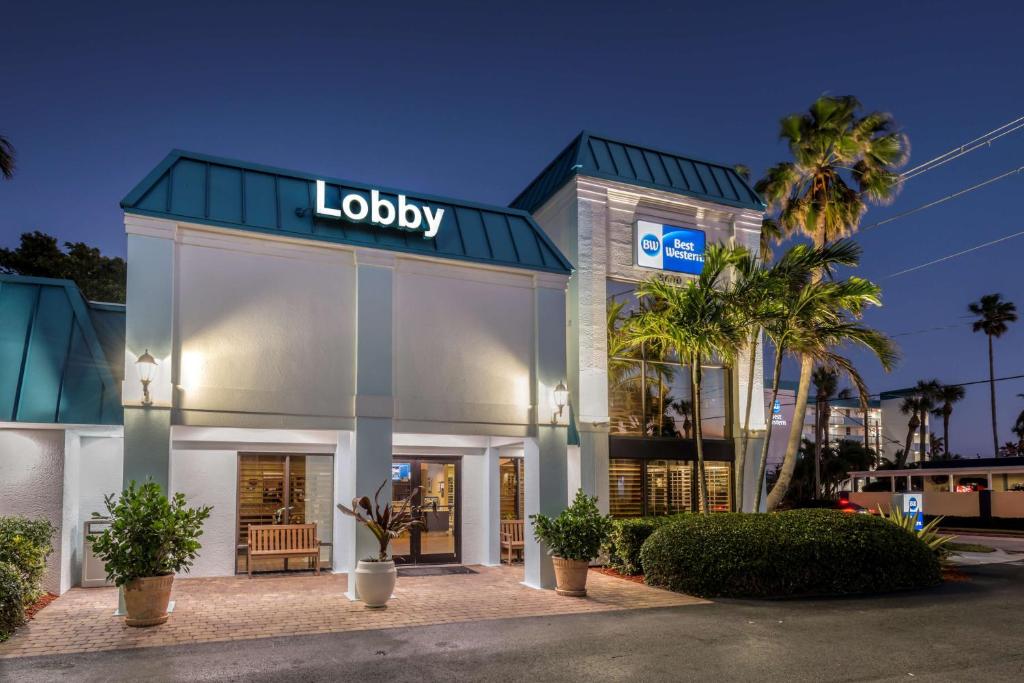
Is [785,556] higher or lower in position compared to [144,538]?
lower

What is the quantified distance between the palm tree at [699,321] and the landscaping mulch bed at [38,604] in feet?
37.3

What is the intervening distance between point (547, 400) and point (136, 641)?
732 centimetres

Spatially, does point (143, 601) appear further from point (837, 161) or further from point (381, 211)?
point (837, 161)

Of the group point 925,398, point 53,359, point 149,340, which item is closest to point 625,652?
point 149,340

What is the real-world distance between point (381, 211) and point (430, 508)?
667cm

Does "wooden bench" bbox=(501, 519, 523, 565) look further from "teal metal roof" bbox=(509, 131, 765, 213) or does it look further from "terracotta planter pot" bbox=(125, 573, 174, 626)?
"terracotta planter pot" bbox=(125, 573, 174, 626)

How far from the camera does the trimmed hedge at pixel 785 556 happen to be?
12.7 meters

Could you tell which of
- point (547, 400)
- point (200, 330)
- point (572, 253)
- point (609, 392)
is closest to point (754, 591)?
point (547, 400)

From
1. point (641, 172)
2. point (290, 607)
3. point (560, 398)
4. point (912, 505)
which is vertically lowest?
point (290, 607)

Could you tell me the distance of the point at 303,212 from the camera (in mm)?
12812

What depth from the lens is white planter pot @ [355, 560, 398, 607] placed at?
11.5 m

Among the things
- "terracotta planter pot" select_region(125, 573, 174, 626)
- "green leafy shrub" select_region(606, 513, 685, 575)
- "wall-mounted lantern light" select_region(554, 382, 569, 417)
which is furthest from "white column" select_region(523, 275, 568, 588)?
"terracotta planter pot" select_region(125, 573, 174, 626)

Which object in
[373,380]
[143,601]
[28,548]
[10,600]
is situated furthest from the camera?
[373,380]

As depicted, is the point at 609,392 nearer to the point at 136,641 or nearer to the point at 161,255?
the point at 161,255
